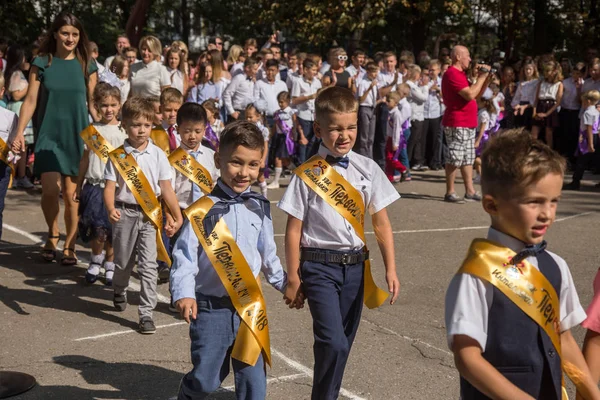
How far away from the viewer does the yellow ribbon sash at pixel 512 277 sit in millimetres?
2781

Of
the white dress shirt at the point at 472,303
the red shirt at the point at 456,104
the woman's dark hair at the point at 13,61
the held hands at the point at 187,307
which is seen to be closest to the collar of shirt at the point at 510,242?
the white dress shirt at the point at 472,303

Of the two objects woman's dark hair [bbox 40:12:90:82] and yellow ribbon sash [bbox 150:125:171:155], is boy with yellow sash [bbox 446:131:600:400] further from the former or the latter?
woman's dark hair [bbox 40:12:90:82]

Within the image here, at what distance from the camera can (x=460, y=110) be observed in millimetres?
11680

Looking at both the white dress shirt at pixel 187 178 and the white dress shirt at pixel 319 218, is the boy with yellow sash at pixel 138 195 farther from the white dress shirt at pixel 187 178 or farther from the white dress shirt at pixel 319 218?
the white dress shirt at pixel 319 218

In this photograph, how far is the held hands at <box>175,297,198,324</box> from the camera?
12.6 feet

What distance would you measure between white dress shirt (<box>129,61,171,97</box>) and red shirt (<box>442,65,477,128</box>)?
346 cm

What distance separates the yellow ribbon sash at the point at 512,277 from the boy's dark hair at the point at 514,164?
0.18m

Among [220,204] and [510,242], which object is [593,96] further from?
[510,242]

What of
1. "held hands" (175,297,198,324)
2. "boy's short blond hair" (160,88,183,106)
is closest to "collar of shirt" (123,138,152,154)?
"boy's short blond hair" (160,88,183,106)

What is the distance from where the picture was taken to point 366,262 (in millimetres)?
4547

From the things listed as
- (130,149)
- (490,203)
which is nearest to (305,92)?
(130,149)

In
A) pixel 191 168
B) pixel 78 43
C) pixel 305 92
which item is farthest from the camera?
pixel 305 92

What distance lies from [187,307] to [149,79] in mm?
7755

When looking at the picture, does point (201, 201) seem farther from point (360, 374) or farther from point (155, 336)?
point (155, 336)
